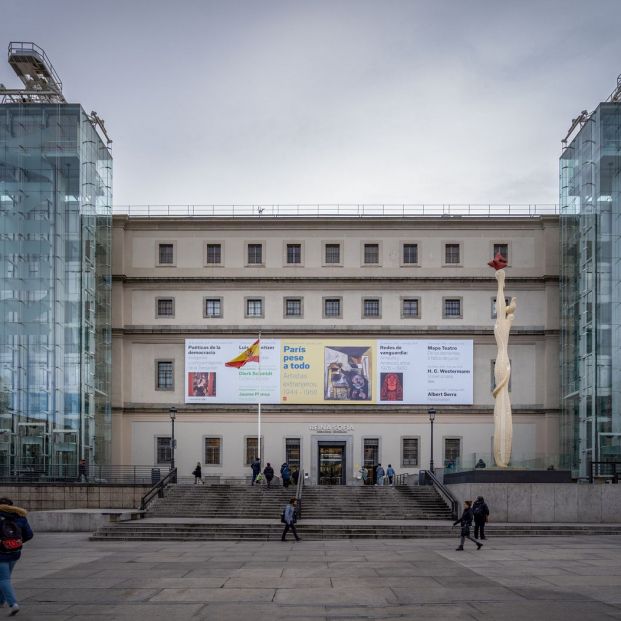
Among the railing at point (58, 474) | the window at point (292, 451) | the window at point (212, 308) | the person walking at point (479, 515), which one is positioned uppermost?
the window at point (212, 308)

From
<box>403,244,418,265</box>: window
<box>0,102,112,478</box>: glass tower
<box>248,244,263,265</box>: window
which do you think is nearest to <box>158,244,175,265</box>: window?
<box>0,102,112,478</box>: glass tower

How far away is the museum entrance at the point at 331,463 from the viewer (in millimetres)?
50188

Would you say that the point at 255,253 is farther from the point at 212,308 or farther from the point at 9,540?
the point at 9,540

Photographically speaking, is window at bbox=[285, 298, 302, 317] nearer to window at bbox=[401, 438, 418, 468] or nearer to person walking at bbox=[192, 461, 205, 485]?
window at bbox=[401, 438, 418, 468]

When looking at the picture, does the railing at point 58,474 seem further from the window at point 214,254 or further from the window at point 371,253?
the window at point 371,253

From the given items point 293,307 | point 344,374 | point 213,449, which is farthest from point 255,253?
point 213,449

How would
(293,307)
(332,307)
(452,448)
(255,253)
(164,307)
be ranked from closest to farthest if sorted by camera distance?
(452,448) < (332,307) < (293,307) < (164,307) < (255,253)

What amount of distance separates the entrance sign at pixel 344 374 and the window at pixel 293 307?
170cm

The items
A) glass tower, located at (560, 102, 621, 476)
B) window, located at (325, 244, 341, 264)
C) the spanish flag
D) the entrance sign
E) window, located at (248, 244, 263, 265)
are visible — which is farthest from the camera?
window, located at (248, 244, 263, 265)

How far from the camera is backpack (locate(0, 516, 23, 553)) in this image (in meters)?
13.8

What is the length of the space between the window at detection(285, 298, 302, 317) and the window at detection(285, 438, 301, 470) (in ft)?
23.7

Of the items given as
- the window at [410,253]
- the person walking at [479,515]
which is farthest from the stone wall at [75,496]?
the window at [410,253]

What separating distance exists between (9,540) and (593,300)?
125ft

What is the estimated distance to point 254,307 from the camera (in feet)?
169
